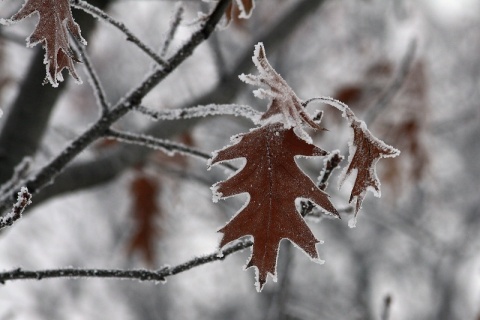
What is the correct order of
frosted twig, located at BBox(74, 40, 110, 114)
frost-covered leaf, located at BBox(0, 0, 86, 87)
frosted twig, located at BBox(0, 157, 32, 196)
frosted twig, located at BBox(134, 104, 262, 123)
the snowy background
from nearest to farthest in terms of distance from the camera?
frost-covered leaf, located at BBox(0, 0, 86, 87)
frosted twig, located at BBox(134, 104, 262, 123)
frosted twig, located at BBox(74, 40, 110, 114)
frosted twig, located at BBox(0, 157, 32, 196)
the snowy background

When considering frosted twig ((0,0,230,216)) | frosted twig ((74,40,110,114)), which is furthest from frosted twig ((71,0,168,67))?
frosted twig ((74,40,110,114))

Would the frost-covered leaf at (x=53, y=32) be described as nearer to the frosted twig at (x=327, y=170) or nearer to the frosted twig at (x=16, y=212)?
the frosted twig at (x=16, y=212)

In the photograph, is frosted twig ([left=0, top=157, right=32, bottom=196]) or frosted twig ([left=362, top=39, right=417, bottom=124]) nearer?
frosted twig ([left=0, top=157, right=32, bottom=196])

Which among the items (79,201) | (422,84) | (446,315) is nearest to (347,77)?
(422,84)

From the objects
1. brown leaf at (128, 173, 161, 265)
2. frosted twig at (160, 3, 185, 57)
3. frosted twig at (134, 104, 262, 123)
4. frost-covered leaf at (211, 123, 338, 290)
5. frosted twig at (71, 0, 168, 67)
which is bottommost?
frost-covered leaf at (211, 123, 338, 290)

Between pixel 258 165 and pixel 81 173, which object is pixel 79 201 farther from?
pixel 258 165

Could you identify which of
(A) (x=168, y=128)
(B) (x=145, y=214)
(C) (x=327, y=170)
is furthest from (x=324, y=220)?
(C) (x=327, y=170)

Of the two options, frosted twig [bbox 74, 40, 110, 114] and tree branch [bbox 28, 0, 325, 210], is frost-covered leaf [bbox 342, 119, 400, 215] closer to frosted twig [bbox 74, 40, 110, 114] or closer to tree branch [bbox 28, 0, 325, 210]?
frosted twig [bbox 74, 40, 110, 114]
